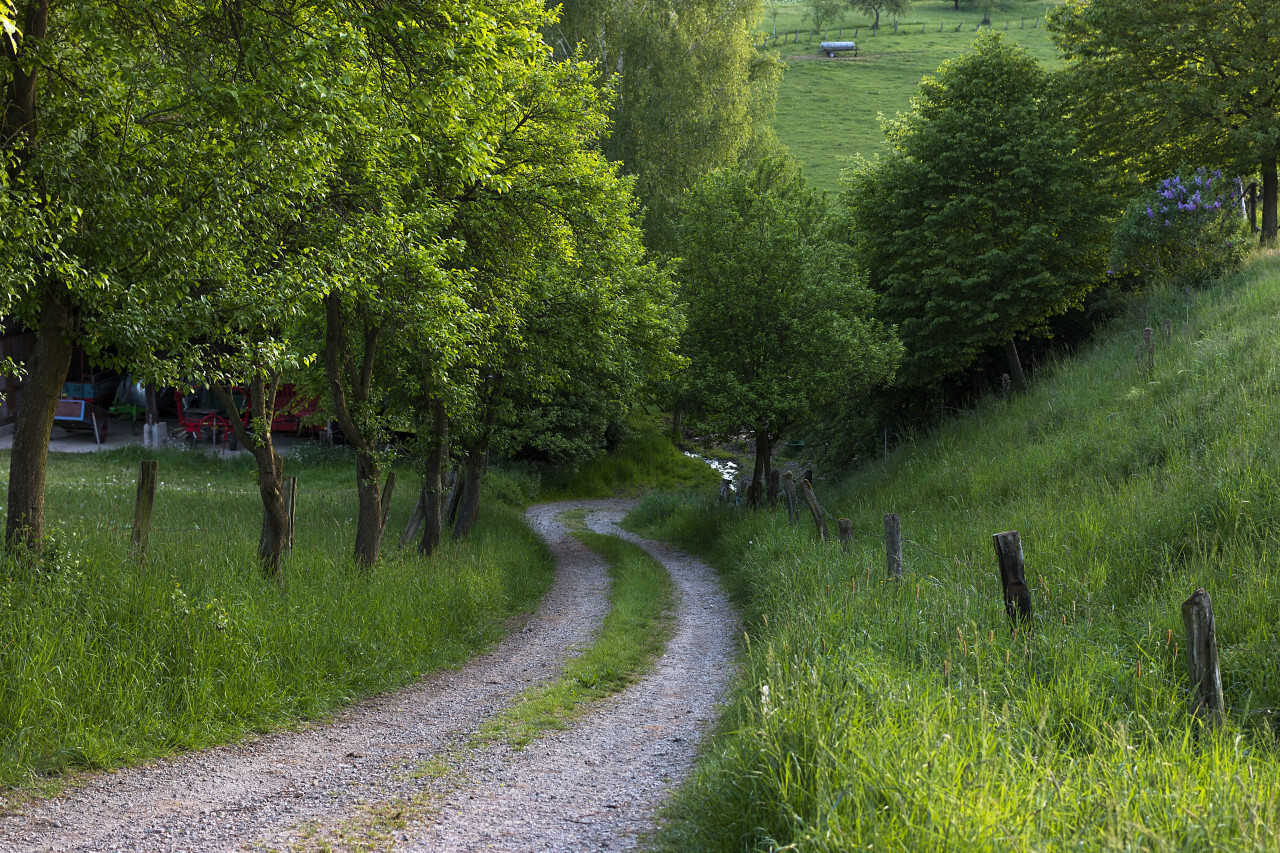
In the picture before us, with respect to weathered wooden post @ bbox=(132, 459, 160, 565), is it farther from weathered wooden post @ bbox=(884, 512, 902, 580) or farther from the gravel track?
weathered wooden post @ bbox=(884, 512, 902, 580)

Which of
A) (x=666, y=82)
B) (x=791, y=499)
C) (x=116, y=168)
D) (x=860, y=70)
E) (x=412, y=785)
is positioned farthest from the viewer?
(x=860, y=70)

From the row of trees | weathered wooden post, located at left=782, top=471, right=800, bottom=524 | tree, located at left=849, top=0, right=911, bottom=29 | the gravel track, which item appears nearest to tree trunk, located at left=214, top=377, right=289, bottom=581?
the row of trees

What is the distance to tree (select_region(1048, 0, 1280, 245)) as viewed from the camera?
20.3 meters

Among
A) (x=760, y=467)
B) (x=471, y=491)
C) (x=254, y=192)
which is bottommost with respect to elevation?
(x=471, y=491)

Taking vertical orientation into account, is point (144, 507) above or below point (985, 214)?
below

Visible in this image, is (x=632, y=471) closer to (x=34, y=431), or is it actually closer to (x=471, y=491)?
(x=471, y=491)

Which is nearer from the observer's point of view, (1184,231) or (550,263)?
(550,263)

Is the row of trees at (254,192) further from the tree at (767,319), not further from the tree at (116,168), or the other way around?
the tree at (767,319)

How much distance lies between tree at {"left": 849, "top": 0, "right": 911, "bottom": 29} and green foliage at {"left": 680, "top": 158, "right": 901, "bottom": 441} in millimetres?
122888

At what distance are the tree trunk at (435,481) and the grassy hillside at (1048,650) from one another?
584 cm

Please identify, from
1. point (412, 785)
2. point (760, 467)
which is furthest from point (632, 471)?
point (412, 785)

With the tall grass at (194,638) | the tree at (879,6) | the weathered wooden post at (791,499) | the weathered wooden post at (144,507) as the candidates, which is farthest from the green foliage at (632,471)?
the tree at (879,6)

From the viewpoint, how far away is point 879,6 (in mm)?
127062

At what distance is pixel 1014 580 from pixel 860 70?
114 metres
